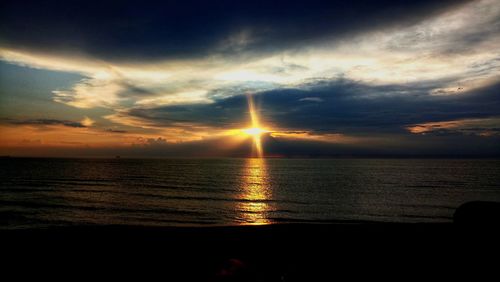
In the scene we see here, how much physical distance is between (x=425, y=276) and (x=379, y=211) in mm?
24568

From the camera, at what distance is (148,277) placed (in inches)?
255

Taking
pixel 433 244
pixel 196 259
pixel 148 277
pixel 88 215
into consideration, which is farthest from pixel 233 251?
pixel 88 215

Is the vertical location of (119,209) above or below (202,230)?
below

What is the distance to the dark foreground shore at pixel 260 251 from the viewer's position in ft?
21.7

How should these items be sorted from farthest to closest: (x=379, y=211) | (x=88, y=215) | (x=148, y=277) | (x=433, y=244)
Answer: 1. (x=379, y=211)
2. (x=88, y=215)
3. (x=433, y=244)
4. (x=148, y=277)

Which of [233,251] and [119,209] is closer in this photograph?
[233,251]

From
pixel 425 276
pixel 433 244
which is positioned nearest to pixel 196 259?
pixel 425 276

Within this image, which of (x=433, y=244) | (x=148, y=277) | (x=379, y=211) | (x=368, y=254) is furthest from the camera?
(x=379, y=211)

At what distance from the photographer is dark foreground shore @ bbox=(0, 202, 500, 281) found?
21.7 feet

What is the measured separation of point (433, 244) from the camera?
8.41 metres

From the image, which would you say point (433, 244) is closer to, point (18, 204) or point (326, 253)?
point (326, 253)

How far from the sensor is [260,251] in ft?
26.8

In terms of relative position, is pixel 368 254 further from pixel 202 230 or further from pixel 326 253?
pixel 202 230

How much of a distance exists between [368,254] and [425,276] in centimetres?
150
